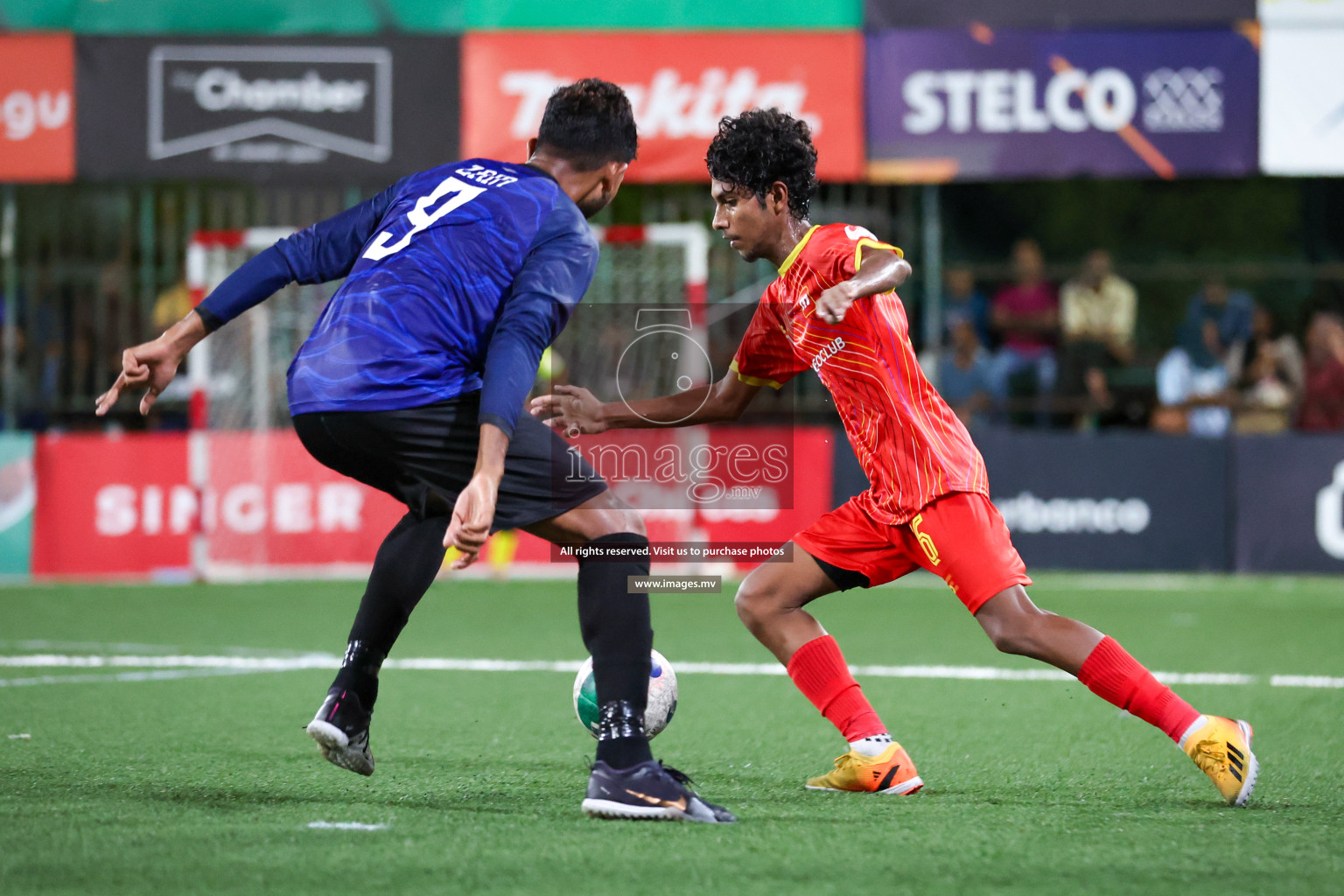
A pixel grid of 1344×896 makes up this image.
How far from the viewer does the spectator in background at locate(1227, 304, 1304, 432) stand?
1405 centimetres

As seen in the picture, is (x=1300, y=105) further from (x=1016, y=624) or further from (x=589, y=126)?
(x=589, y=126)

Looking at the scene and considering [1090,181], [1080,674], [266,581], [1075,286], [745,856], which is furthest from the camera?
[1090,181]

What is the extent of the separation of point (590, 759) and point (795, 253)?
1676 millimetres

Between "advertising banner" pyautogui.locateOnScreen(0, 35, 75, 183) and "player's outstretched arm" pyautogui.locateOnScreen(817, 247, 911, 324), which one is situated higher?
"advertising banner" pyautogui.locateOnScreen(0, 35, 75, 183)

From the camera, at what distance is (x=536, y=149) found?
15.5 feet

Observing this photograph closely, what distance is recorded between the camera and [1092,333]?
14.2m

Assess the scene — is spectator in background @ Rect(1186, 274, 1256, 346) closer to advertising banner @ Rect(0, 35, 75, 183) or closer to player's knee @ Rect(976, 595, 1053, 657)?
advertising banner @ Rect(0, 35, 75, 183)

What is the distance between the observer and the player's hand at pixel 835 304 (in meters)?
4.25

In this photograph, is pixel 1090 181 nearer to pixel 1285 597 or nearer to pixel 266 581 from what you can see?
pixel 1285 597

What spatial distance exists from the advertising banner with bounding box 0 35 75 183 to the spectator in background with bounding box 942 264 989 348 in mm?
7473

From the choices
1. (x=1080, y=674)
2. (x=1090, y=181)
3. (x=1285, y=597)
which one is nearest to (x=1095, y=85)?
(x=1285, y=597)

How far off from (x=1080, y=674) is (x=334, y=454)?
2.18 m

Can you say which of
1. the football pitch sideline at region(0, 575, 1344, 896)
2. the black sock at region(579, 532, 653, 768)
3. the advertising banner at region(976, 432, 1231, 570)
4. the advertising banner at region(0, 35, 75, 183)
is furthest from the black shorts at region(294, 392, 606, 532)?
the advertising banner at region(0, 35, 75, 183)

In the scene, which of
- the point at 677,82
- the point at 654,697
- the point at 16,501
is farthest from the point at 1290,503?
the point at 16,501
